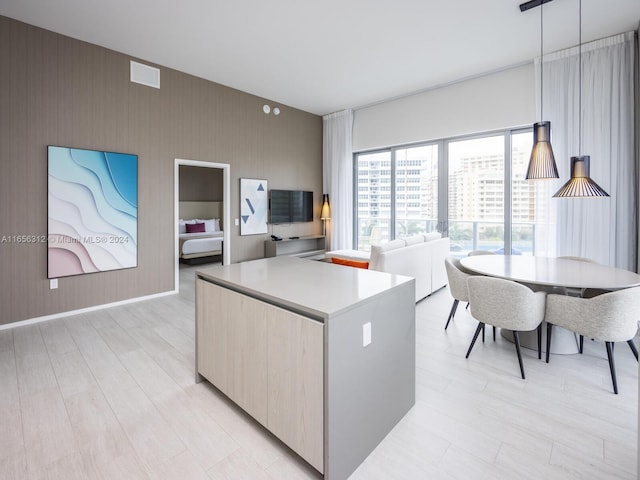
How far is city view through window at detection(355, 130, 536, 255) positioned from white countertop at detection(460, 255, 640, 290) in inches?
62.3

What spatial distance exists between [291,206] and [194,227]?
2.91m

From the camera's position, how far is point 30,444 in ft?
5.74

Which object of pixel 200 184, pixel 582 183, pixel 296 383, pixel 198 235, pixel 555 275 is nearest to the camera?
pixel 296 383

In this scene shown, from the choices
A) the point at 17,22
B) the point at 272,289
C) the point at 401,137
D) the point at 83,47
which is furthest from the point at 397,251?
the point at 17,22

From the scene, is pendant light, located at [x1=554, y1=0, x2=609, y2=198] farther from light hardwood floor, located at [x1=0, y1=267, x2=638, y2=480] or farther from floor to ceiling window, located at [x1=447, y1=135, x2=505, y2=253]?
floor to ceiling window, located at [x1=447, y1=135, x2=505, y2=253]

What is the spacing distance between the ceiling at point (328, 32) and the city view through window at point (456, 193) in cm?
121

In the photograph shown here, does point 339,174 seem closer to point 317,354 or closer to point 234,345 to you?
point 234,345

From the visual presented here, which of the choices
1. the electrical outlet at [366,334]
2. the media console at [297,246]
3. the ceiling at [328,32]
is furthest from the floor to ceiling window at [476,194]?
the electrical outlet at [366,334]

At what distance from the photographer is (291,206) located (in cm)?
657

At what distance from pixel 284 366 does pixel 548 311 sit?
2.22 metres

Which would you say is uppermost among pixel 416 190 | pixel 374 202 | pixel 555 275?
pixel 416 190

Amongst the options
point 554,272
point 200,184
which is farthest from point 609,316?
point 200,184

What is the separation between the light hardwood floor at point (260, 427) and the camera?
1.59m

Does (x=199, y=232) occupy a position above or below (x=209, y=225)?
below
